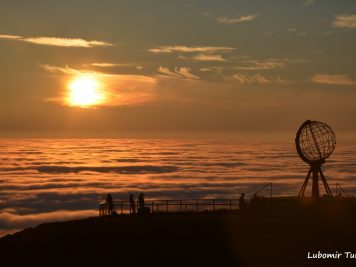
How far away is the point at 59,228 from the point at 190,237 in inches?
400

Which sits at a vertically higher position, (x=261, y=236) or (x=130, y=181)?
(x=130, y=181)

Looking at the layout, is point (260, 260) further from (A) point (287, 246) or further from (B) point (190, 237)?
(B) point (190, 237)

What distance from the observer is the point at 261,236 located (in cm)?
3953

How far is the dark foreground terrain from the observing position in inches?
1470

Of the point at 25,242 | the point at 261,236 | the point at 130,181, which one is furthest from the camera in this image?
→ the point at 130,181

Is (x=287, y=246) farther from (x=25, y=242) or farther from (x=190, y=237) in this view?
(x=25, y=242)

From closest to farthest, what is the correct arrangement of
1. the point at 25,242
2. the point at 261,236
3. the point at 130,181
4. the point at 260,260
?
the point at 260,260
the point at 261,236
the point at 25,242
the point at 130,181

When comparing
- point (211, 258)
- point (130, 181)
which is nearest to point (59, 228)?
point (211, 258)

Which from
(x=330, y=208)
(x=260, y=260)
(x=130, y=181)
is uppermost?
(x=130, y=181)

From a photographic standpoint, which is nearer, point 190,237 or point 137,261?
point 137,261

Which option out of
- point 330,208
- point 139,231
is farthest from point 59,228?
point 330,208

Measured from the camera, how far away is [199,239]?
39.8 meters

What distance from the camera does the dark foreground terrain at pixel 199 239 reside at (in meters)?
37.3

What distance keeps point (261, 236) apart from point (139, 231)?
778 centimetres
